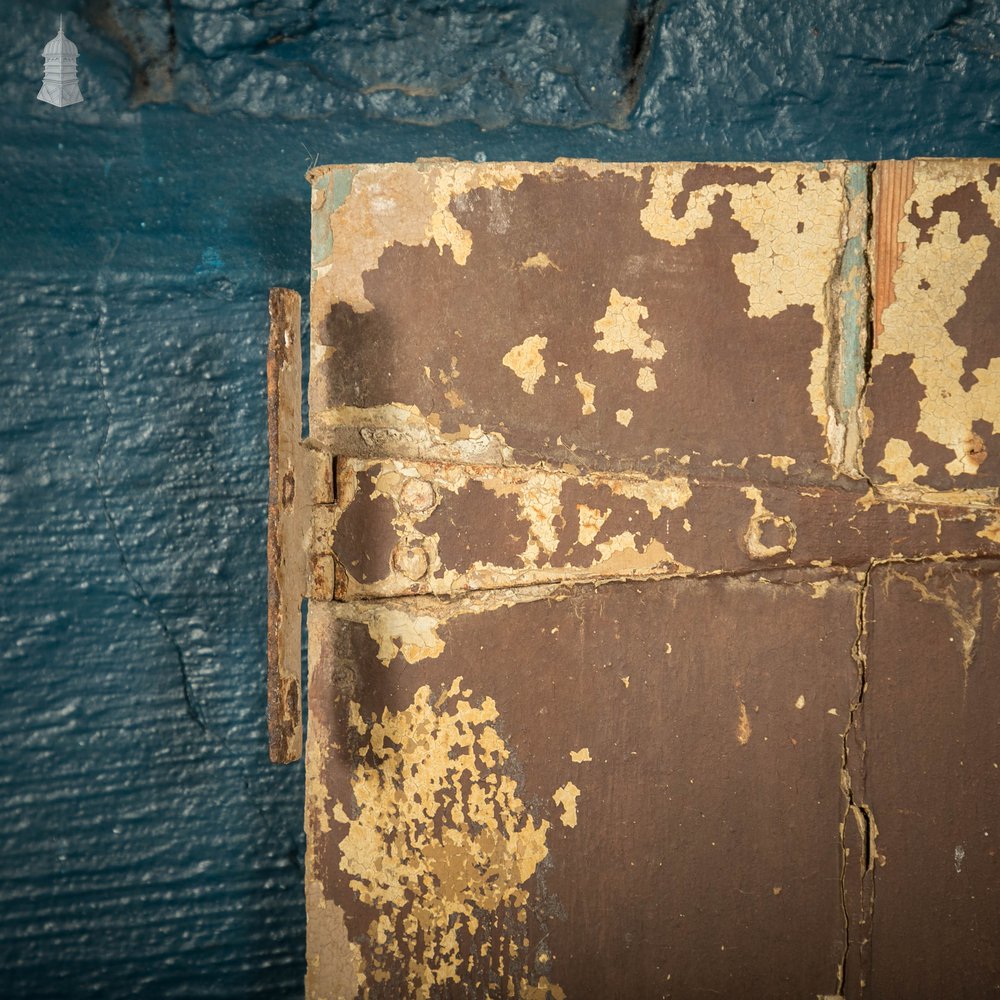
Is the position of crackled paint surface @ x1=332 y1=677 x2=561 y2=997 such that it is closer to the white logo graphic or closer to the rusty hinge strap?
the rusty hinge strap

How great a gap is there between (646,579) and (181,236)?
2.30 ft

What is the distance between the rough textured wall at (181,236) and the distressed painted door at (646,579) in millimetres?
320

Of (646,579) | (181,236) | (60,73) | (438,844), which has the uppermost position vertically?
(60,73)

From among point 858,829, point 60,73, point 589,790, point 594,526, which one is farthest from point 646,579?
point 60,73

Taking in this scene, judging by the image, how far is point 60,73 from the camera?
3.73 feet

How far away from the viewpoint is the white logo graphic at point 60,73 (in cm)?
114

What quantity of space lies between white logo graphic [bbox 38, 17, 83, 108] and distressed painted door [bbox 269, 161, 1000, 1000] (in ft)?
1.51

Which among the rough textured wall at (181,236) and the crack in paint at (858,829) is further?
the rough textured wall at (181,236)

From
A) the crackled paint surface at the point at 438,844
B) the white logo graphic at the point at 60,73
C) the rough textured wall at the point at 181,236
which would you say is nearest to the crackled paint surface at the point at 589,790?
the crackled paint surface at the point at 438,844

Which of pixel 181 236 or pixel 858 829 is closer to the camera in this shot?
pixel 858 829

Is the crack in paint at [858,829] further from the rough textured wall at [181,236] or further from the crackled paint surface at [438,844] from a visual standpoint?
the rough textured wall at [181,236]

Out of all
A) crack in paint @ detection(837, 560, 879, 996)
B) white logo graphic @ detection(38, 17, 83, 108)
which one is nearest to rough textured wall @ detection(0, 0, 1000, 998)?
white logo graphic @ detection(38, 17, 83, 108)

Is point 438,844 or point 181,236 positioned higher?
point 181,236

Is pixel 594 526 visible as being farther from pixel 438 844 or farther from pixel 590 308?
pixel 438 844
